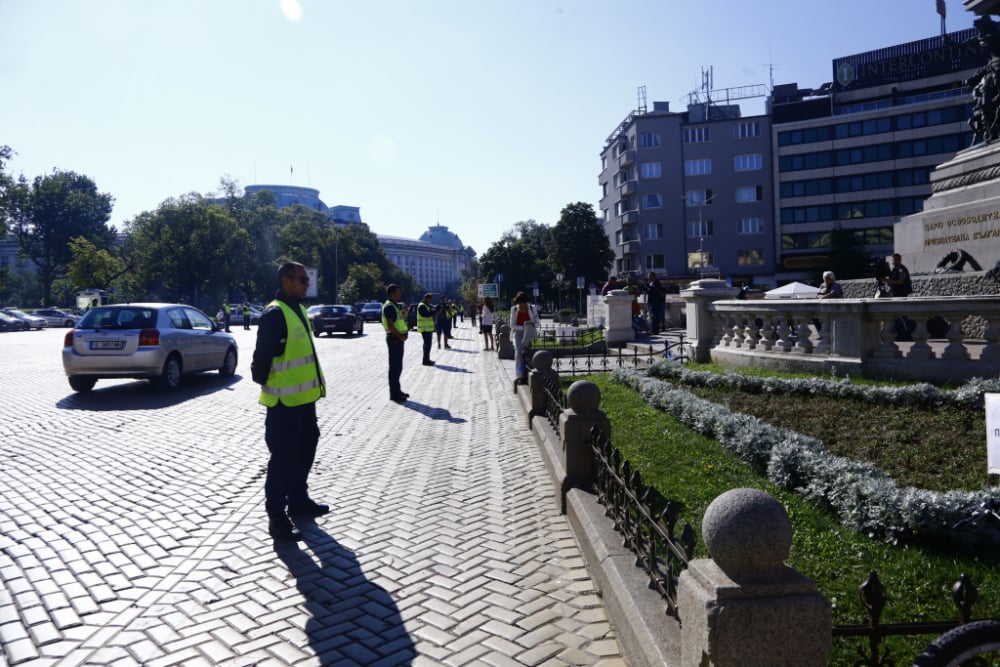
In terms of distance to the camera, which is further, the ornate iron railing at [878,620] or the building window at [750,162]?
the building window at [750,162]

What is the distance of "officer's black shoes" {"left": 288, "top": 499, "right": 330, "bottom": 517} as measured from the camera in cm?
570

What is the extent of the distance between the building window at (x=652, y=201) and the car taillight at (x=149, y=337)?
59.9 m

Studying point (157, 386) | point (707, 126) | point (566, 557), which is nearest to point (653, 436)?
point (566, 557)

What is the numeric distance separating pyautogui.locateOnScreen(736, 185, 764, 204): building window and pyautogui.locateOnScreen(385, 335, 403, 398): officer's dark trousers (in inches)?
2388

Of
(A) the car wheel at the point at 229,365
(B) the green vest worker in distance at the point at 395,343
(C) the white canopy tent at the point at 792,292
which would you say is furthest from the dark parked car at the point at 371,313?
(B) the green vest worker in distance at the point at 395,343

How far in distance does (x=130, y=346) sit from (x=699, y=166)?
6159 cm

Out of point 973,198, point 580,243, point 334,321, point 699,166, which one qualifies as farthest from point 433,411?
point 699,166

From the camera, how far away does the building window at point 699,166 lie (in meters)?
66.3

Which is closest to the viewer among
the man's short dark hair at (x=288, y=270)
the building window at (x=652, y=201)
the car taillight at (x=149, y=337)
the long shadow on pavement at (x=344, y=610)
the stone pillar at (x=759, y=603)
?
the stone pillar at (x=759, y=603)

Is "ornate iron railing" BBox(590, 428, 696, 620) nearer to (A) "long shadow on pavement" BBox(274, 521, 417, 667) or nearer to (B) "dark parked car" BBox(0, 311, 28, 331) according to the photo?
(A) "long shadow on pavement" BBox(274, 521, 417, 667)

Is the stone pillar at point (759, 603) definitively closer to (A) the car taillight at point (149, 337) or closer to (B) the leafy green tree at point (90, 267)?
(A) the car taillight at point (149, 337)

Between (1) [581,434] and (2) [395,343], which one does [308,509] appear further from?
(2) [395,343]

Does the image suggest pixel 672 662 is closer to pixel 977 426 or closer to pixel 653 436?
pixel 653 436

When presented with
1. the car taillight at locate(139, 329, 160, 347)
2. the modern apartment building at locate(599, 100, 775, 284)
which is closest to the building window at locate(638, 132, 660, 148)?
the modern apartment building at locate(599, 100, 775, 284)
